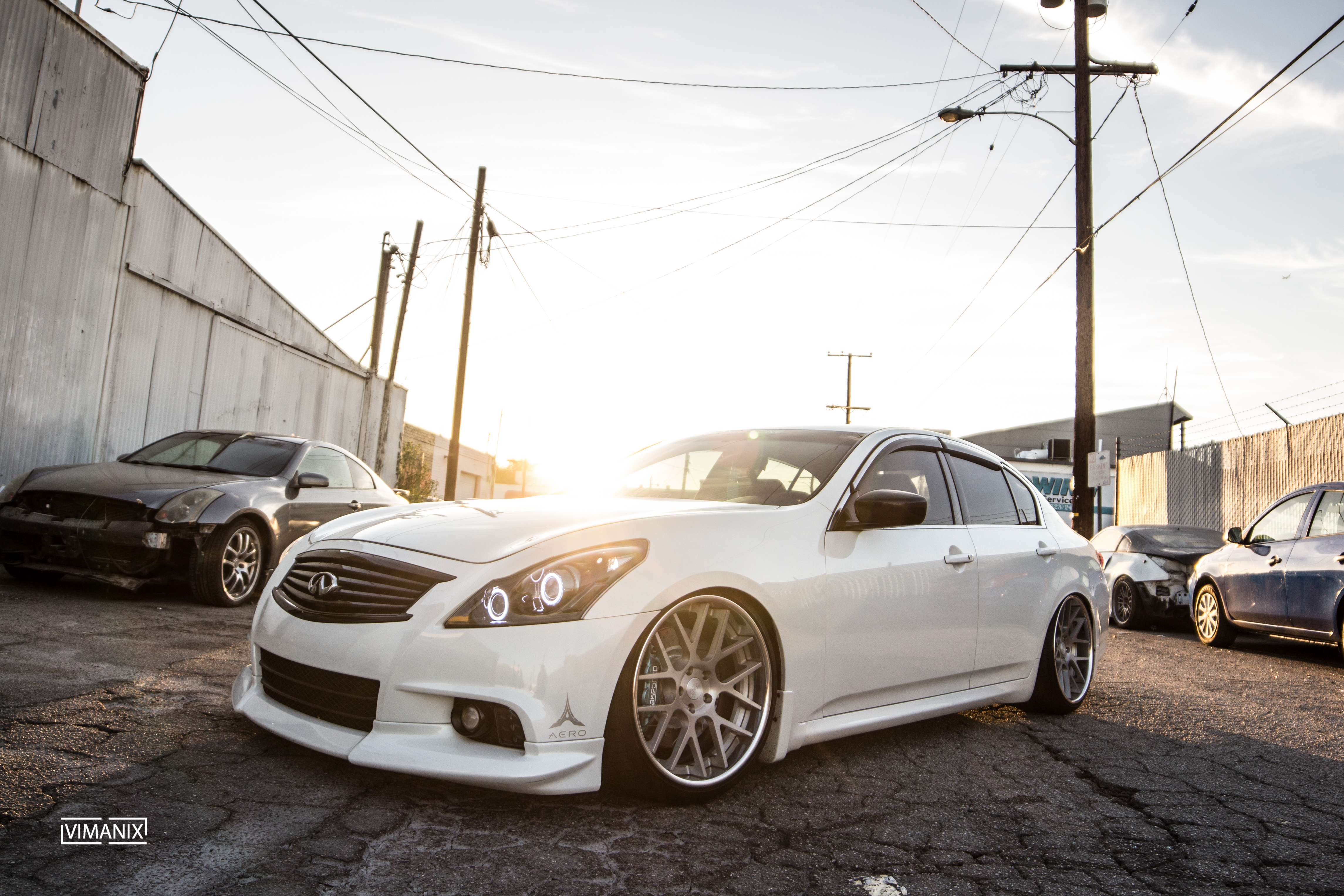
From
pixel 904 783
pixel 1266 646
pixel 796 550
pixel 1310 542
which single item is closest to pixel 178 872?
pixel 796 550

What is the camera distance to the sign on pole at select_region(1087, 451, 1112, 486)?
40.6ft

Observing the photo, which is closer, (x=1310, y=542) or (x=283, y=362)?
(x=1310, y=542)

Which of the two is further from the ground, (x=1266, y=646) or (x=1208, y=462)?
(x=1208, y=462)

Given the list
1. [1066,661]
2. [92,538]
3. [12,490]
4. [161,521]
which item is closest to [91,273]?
[12,490]

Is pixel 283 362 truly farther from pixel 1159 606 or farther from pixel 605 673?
pixel 605 673

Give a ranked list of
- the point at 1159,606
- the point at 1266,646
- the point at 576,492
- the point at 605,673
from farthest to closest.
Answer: the point at 1159,606 → the point at 1266,646 → the point at 576,492 → the point at 605,673

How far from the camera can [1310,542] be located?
764cm

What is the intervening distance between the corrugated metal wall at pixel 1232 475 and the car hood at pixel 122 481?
13064mm

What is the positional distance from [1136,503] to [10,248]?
2081 cm

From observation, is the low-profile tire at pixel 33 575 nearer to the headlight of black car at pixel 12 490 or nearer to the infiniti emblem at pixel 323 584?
the headlight of black car at pixel 12 490

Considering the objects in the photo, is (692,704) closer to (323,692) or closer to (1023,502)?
(323,692)

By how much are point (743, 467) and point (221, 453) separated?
5557 mm

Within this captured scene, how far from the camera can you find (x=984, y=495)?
4.85m

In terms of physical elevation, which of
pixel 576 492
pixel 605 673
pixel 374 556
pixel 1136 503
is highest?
pixel 1136 503
